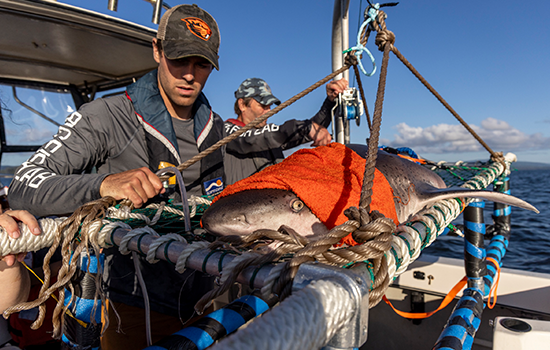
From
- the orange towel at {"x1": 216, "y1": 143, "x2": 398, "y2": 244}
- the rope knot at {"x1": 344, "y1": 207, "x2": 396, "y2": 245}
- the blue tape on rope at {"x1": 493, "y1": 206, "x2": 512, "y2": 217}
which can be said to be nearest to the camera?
the rope knot at {"x1": 344, "y1": 207, "x2": 396, "y2": 245}

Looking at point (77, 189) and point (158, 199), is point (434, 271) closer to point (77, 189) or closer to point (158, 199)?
point (158, 199)

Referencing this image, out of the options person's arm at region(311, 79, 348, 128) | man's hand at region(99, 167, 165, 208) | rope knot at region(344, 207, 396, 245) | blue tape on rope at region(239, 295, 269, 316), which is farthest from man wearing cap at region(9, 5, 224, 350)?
person's arm at region(311, 79, 348, 128)

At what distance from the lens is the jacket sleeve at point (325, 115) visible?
287cm

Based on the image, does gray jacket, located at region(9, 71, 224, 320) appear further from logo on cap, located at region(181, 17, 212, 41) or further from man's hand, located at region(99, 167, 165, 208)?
logo on cap, located at region(181, 17, 212, 41)

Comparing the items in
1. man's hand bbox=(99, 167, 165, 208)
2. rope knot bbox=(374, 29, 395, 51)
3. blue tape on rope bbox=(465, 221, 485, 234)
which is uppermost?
rope knot bbox=(374, 29, 395, 51)

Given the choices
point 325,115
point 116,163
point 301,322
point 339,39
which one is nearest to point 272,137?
point 325,115

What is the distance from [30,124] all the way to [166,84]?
105 inches

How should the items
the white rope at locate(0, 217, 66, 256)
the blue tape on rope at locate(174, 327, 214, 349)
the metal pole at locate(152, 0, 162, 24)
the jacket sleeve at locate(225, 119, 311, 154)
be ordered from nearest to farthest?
the blue tape on rope at locate(174, 327, 214, 349) < the white rope at locate(0, 217, 66, 256) < the jacket sleeve at locate(225, 119, 311, 154) < the metal pole at locate(152, 0, 162, 24)

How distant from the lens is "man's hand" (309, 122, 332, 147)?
2.65 metres

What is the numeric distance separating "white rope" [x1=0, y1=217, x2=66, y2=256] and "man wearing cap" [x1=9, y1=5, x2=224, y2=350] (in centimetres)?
25

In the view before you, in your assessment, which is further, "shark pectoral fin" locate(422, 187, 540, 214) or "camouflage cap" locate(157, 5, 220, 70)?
"camouflage cap" locate(157, 5, 220, 70)

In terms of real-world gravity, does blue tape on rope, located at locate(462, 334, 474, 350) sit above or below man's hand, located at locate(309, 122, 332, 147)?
below

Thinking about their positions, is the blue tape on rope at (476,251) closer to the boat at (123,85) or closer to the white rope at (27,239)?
the boat at (123,85)

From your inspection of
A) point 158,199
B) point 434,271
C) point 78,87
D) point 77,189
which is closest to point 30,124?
point 78,87
